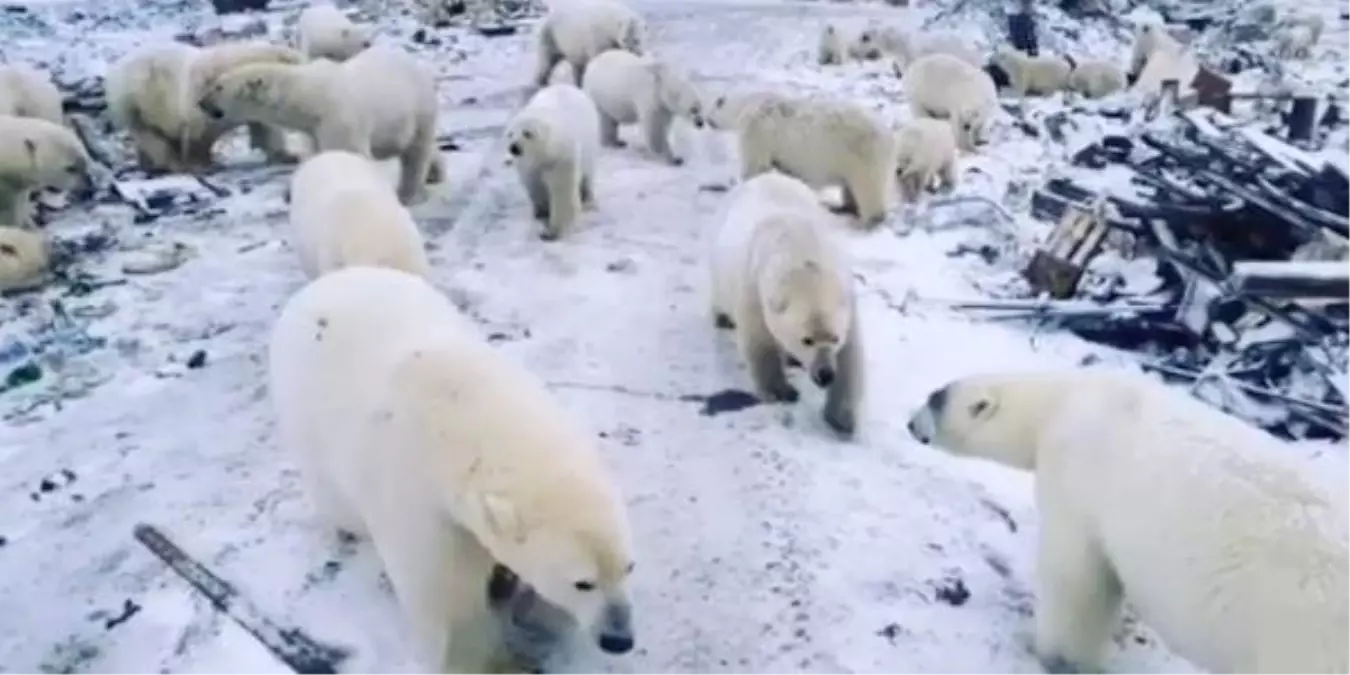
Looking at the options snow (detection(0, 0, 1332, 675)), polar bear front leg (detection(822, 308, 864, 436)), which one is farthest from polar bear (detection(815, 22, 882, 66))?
polar bear front leg (detection(822, 308, 864, 436))

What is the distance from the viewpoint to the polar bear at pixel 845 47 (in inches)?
569

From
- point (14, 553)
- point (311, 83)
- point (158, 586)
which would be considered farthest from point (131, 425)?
point (311, 83)

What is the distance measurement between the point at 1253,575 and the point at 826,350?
2342 millimetres

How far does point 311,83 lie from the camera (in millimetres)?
8664

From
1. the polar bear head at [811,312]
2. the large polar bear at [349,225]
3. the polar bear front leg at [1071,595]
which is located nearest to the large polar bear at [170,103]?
the large polar bear at [349,225]

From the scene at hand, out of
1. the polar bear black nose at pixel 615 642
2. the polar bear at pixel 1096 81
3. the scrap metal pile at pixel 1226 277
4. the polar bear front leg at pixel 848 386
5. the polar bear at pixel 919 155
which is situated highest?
the polar bear black nose at pixel 615 642

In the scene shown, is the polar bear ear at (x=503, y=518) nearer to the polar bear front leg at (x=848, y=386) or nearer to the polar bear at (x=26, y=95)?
the polar bear front leg at (x=848, y=386)

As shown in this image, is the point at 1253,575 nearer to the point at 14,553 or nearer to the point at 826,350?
the point at 826,350

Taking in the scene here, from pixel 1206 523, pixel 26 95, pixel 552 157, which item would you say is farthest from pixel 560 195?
pixel 1206 523

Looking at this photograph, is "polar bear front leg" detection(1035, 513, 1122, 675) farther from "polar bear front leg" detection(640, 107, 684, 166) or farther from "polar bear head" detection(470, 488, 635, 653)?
"polar bear front leg" detection(640, 107, 684, 166)

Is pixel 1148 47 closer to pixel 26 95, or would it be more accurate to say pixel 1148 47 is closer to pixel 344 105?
pixel 344 105

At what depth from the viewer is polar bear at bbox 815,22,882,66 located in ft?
47.4

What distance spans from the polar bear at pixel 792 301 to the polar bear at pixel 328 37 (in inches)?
324

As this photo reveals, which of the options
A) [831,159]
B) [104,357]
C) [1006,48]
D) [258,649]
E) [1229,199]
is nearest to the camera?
[258,649]
